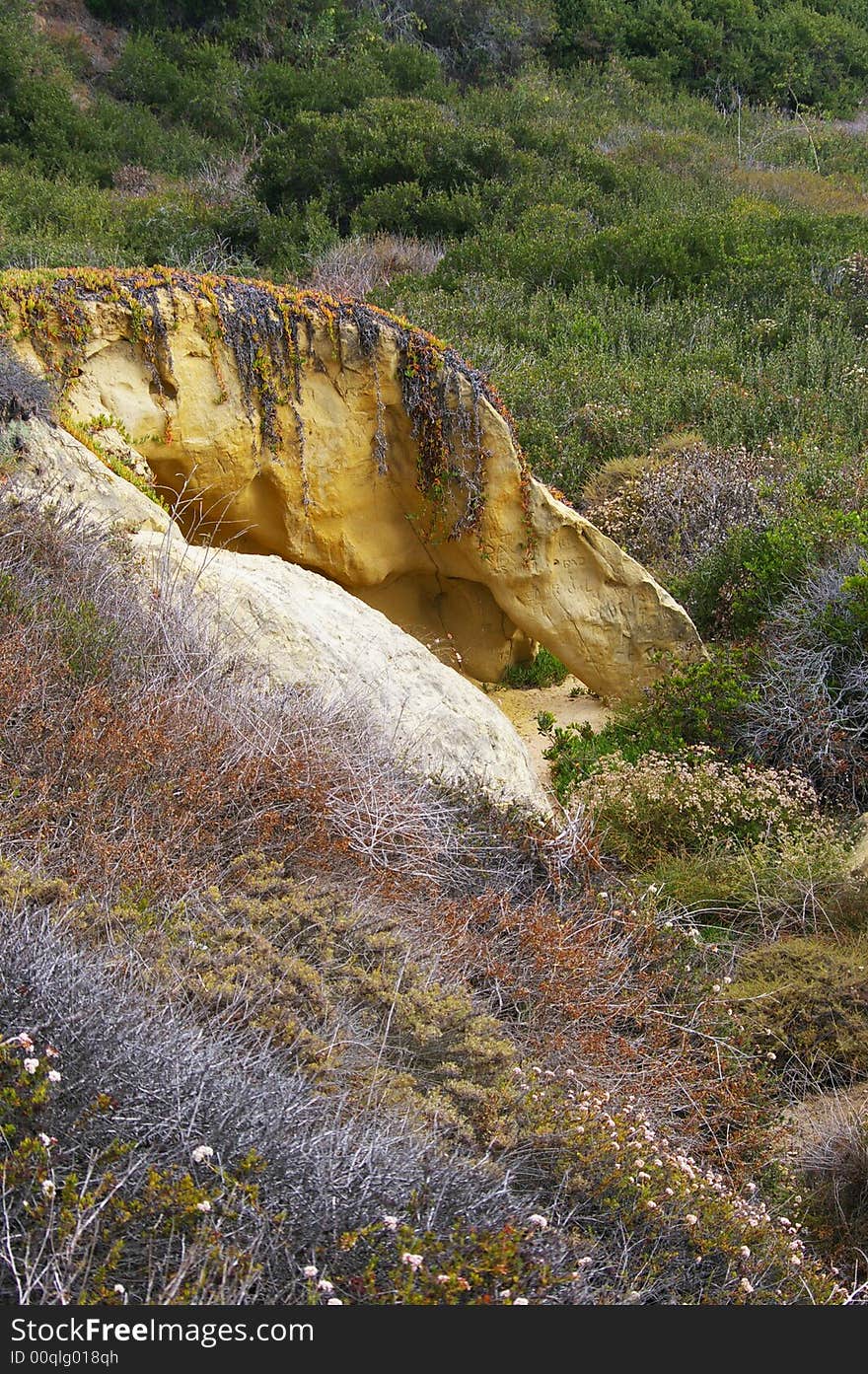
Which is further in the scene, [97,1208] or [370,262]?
[370,262]

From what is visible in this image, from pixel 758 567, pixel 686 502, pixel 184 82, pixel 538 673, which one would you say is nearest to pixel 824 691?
pixel 758 567

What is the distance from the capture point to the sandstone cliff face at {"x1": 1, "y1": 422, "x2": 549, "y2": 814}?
5336 millimetres

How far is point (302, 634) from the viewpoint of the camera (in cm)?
564

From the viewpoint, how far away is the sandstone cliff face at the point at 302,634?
5336 millimetres

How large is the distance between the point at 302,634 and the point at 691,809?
226cm

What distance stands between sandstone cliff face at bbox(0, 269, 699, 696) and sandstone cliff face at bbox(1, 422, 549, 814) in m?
0.72

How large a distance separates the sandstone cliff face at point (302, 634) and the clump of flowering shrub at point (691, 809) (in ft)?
1.37

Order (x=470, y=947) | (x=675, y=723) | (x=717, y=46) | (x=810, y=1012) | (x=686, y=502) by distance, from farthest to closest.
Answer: (x=717, y=46) → (x=686, y=502) → (x=675, y=723) → (x=810, y=1012) → (x=470, y=947)

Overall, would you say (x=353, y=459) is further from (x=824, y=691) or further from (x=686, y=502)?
(x=686, y=502)

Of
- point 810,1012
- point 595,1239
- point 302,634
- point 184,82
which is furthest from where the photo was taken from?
point 184,82

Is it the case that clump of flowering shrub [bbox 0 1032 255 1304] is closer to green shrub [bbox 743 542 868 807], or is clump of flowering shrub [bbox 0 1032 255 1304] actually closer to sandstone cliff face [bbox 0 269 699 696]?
sandstone cliff face [bbox 0 269 699 696]

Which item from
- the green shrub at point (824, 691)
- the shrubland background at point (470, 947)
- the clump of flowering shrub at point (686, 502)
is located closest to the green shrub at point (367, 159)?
the shrubland background at point (470, 947)

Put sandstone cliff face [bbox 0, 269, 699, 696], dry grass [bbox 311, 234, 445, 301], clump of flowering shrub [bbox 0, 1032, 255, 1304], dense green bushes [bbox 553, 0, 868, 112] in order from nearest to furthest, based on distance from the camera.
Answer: clump of flowering shrub [bbox 0, 1032, 255, 1304] < sandstone cliff face [bbox 0, 269, 699, 696] < dry grass [bbox 311, 234, 445, 301] < dense green bushes [bbox 553, 0, 868, 112]

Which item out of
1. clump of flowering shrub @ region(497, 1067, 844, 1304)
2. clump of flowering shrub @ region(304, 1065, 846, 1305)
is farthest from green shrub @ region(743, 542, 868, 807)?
clump of flowering shrub @ region(497, 1067, 844, 1304)
